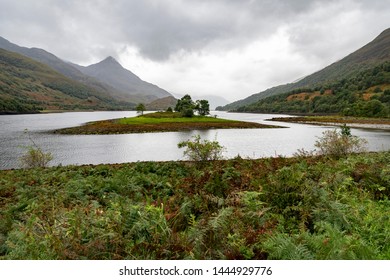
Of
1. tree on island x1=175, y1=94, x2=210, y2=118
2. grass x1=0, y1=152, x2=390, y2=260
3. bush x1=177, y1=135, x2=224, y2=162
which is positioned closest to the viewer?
grass x1=0, y1=152, x2=390, y2=260

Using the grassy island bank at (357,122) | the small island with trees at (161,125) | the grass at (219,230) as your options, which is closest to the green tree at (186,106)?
the small island with trees at (161,125)

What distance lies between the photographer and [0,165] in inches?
1212

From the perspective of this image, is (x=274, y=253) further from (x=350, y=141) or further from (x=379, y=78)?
(x=379, y=78)

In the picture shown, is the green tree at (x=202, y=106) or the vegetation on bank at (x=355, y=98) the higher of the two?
the vegetation on bank at (x=355, y=98)

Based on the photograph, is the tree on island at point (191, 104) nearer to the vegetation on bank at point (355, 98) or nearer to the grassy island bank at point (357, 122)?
the grassy island bank at point (357, 122)

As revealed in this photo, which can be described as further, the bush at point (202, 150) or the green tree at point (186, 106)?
the green tree at point (186, 106)

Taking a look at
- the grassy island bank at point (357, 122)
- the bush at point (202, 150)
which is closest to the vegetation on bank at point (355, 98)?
the grassy island bank at point (357, 122)

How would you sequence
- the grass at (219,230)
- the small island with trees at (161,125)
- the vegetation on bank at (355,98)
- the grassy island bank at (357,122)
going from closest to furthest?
the grass at (219,230)
the small island with trees at (161,125)
the grassy island bank at (357,122)
the vegetation on bank at (355,98)

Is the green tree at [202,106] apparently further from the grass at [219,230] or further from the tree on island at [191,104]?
the grass at [219,230]

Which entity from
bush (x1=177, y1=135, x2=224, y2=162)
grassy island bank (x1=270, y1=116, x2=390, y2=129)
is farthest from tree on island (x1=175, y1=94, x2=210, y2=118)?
bush (x1=177, y1=135, x2=224, y2=162)

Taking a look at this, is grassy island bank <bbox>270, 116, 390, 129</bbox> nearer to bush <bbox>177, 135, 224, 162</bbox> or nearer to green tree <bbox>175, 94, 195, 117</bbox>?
green tree <bbox>175, 94, 195, 117</bbox>

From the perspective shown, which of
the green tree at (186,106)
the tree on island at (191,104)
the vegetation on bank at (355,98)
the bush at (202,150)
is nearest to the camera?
the bush at (202,150)

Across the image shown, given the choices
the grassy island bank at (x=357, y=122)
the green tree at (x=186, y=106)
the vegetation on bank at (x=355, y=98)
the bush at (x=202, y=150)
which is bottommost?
the bush at (x=202, y=150)

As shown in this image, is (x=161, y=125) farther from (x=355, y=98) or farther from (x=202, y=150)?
(x=355, y=98)
